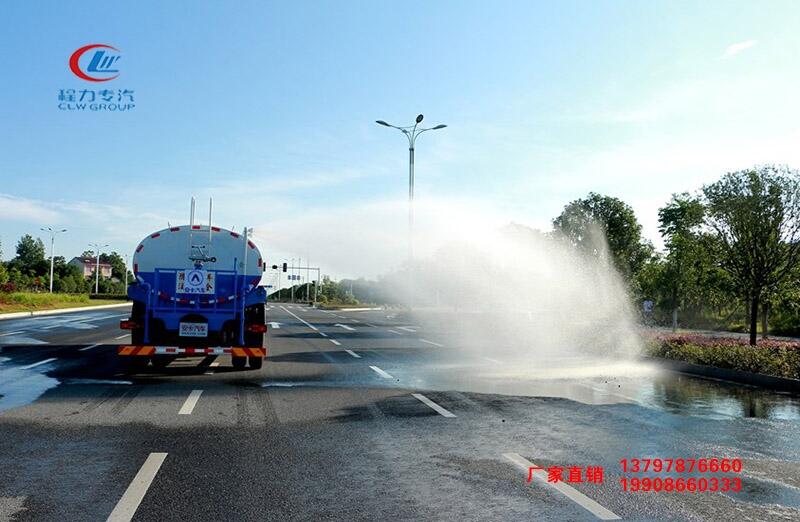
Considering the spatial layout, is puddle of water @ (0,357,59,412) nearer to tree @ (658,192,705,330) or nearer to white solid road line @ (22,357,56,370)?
white solid road line @ (22,357,56,370)

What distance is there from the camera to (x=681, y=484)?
6.21m

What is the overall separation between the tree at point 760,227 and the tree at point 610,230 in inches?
1527

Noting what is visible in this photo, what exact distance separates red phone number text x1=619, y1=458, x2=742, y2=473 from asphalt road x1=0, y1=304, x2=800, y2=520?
5.6 inches

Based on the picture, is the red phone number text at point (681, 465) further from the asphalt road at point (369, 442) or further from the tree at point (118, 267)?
the tree at point (118, 267)

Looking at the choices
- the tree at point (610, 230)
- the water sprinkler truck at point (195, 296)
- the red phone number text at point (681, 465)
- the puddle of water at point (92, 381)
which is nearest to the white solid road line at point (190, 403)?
the puddle of water at point (92, 381)

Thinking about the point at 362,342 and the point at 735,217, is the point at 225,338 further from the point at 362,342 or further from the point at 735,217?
the point at 735,217

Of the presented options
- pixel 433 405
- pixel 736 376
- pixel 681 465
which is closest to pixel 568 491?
pixel 681 465

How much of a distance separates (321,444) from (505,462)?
6.52 ft

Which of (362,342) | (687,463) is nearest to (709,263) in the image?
(362,342)

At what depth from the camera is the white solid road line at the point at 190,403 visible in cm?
941

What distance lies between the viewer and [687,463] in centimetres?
700

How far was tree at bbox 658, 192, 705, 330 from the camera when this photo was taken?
21.3 m

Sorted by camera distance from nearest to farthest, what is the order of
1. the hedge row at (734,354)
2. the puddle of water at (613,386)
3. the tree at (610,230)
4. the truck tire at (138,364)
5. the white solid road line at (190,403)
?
the white solid road line at (190,403), the puddle of water at (613,386), the truck tire at (138,364), the hedge row at (734,354), the tree at (610,230)

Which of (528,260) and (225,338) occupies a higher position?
(528,260)
